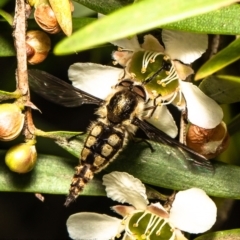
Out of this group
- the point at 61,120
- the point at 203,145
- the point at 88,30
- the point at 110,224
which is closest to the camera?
the point at 88,30

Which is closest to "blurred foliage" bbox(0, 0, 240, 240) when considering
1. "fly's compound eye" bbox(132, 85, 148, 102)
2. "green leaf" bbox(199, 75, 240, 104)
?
"green leaf" bbox(199, 75, 240, 104)

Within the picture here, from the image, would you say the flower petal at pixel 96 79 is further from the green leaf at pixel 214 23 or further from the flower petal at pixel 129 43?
the green leaf at pixel 214 23

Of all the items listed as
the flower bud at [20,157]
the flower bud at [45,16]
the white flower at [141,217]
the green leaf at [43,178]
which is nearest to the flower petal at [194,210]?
the white flower at [141,217]

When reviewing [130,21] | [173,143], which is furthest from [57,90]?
[130,21]

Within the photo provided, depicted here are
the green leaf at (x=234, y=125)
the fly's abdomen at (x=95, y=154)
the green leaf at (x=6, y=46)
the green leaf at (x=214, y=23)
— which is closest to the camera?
the green leaf at (x=214, y=23)

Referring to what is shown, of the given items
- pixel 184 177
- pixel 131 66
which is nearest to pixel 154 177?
pixel 184 177

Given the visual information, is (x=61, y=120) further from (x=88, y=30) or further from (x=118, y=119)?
(x=88, y=30)
